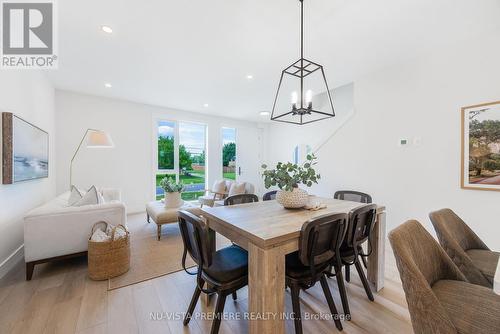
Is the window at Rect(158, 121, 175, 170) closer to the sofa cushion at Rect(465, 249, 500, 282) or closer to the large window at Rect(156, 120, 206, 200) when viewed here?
the large window at Rect(156, 120, 206, 200)

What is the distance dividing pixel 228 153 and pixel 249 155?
756 mm

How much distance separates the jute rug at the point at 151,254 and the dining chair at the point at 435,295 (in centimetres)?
172

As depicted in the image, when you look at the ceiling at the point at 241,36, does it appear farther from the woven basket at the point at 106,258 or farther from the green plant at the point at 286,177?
the woven basket at the point at 106,258

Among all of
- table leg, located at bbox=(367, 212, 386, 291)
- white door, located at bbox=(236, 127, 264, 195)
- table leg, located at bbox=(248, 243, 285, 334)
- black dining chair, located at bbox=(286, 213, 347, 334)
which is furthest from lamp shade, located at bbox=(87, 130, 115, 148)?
table leg, located at bbox=(367, 212, 386, 291)

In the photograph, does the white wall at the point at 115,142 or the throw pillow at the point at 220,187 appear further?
the throw pillow at the point at 220,187

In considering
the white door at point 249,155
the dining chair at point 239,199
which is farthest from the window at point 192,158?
the dining chair at point 239,199

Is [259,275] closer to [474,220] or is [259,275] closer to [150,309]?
[150,309]

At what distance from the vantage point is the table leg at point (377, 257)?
6.43 ft

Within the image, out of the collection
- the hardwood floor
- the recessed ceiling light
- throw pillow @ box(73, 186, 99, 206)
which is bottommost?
the hardwood floor

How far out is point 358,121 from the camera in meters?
3.53

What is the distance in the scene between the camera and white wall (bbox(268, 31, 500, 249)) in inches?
93.7

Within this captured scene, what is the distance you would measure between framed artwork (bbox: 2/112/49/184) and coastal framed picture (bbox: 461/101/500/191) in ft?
17.4

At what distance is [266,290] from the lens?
1165 millimetres

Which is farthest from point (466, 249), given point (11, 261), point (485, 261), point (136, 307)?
point (11, 261)
